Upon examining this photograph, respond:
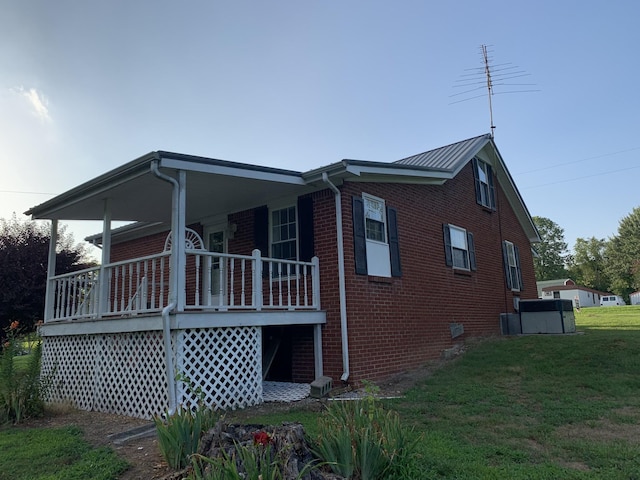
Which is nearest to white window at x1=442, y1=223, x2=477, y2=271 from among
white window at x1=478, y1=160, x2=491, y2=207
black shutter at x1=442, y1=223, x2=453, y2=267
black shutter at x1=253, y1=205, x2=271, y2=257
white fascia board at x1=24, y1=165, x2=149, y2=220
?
black shutter at x1=442, y1=223, x2=453, y2=267

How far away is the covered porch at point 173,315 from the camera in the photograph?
252 inches

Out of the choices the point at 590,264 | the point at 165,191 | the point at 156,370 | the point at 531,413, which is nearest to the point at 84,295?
the point at 165,191

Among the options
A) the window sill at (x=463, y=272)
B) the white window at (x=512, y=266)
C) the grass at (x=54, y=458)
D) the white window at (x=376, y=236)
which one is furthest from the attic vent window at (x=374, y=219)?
the white window at (x=512, y=266)

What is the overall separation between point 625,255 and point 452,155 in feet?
224

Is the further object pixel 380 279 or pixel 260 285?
pixel 380 279

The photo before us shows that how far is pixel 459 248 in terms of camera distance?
1217 centimetres

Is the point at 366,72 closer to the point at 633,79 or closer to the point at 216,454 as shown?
the point at 633,79

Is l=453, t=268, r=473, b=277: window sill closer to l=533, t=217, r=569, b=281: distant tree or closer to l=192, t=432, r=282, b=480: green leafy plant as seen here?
l=192, t=432, r=282, b=480: green leafy plant

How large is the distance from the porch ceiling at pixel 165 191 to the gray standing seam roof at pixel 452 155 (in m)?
4.84

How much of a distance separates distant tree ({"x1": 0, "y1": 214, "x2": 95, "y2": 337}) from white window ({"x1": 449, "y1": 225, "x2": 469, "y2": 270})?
448 inches

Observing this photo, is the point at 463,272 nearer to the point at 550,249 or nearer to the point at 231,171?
the point at 231,171

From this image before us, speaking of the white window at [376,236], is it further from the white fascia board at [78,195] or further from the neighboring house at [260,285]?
the white fascia board at [78,195]

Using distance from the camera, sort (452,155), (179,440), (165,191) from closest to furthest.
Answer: (179,440) → (165,191) → (452,155)

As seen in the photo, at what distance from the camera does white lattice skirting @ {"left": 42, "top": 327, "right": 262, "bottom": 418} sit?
21.1 feet
